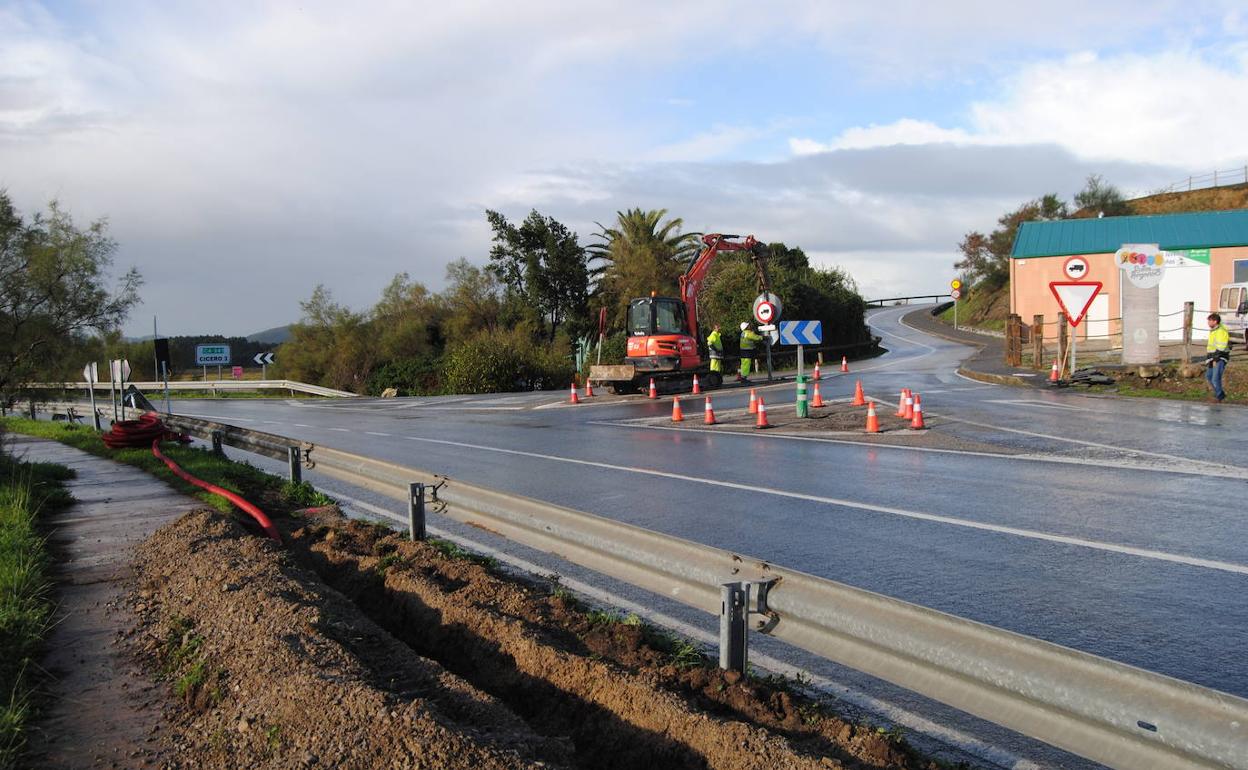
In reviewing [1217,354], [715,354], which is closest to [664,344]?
[715,354]

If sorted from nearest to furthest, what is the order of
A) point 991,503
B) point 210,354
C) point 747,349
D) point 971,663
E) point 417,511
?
point 971,663, point 417,511, point 991,503, point 747,349, point 210,354

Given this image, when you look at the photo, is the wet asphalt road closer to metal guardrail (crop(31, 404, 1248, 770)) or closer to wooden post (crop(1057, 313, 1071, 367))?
metal guardrail (crop(31, 404, 1248, 770))

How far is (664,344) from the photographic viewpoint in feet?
94.1

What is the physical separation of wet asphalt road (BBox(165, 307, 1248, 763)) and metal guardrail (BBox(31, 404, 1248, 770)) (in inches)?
86.7

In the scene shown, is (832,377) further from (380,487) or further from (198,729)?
(198,729)

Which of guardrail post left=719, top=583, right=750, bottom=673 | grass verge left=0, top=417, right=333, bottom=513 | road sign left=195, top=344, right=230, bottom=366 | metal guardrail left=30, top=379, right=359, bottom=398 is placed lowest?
metal guardrail left=30, top=379, right=359, bottom=398

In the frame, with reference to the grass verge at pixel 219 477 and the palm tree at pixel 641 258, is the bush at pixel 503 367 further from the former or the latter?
the grass verge at pixel 219 477

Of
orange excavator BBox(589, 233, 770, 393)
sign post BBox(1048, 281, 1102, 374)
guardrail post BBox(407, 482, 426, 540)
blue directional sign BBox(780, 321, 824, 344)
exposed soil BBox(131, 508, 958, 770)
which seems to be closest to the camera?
exposed soil BBox(131, 508, 958, 770)

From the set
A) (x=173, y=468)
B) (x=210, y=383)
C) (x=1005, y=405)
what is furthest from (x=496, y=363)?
(x=173, y=468)

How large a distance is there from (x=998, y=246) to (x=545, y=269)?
117 feet

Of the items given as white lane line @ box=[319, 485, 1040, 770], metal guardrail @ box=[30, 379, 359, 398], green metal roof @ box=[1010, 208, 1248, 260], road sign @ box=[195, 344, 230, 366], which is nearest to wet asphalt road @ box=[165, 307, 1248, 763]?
white lane line @ box=[319, 485, 1040, 770]

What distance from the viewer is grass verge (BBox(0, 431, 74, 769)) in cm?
414

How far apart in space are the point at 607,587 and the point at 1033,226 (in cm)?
5091

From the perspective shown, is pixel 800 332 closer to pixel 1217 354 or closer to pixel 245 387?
pixel 1217 354
